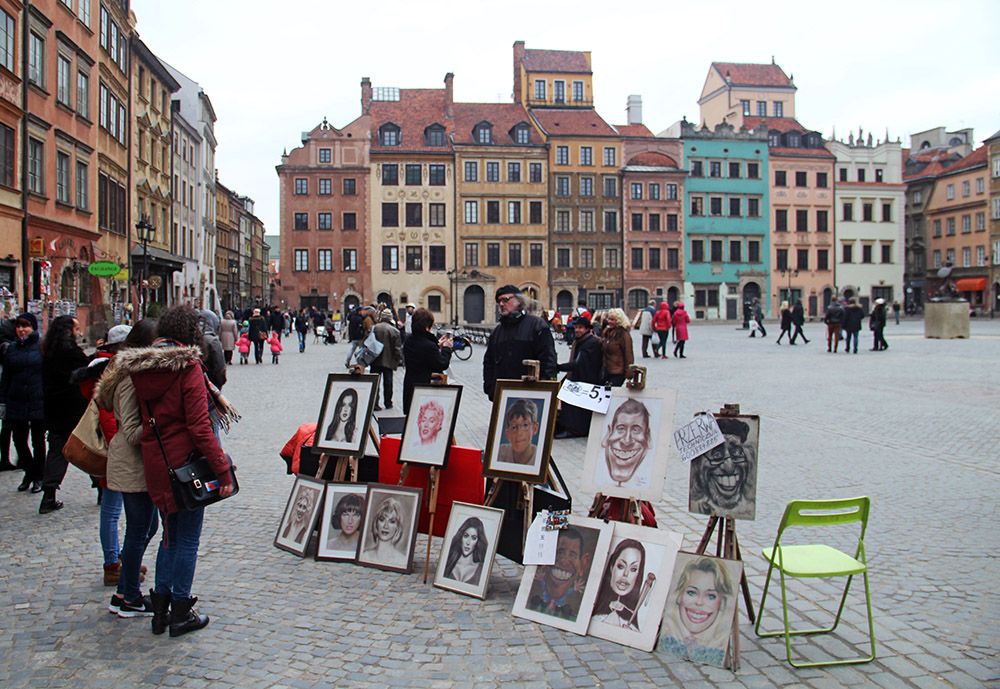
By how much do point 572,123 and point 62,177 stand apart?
44.9m

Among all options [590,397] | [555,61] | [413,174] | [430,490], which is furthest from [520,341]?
[555,61]

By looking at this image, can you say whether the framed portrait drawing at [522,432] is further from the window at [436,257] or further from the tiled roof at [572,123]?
the tiled roof at [572,123]

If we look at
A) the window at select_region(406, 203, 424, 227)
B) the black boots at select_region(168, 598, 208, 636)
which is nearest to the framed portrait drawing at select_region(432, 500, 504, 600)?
the black boots at select_region(168, 598, 208, 636)

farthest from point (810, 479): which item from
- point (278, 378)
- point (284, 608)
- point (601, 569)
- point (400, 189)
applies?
point (400, 189)

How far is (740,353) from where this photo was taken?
94.5 feet

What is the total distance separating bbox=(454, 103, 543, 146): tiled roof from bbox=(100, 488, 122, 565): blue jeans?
61.2 m

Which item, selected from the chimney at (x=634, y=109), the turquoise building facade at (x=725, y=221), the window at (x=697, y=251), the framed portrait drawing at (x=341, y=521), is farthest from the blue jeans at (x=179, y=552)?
the chimney at (x=634, y=109)

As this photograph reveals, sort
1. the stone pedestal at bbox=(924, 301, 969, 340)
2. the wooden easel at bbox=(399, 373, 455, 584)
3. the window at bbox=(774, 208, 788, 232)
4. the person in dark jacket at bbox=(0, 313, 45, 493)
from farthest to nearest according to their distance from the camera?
the window at bbox=(774, 208, 788, 232) → the stone pedestal at bbox=(924, 301, 969, 340) → the person in dark jacket at bbox=(0, 313, 45, 493) → the wooden easel at bbox=(399, 373, 455, 584)

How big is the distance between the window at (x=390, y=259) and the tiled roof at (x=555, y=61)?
18.1m

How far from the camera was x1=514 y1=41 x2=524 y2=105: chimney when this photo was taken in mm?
71438

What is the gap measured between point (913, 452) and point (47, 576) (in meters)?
8.91

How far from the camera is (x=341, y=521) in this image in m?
6.36

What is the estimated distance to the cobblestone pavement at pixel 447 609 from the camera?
4.41 metres

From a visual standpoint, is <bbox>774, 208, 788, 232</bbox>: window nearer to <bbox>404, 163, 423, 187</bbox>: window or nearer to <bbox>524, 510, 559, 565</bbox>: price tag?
<bbox>404, 163, 423, 187</bbox>: window
